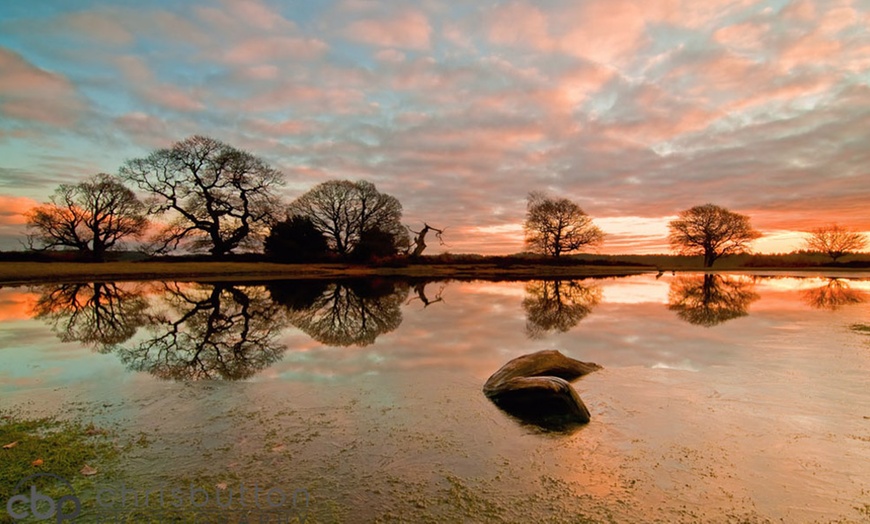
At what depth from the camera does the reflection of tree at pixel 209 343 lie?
8.62m

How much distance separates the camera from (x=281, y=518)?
11.8ft

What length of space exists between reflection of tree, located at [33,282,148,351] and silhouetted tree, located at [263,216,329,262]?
94.1 feet

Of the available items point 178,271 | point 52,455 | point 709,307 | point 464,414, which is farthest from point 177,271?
point 709,307

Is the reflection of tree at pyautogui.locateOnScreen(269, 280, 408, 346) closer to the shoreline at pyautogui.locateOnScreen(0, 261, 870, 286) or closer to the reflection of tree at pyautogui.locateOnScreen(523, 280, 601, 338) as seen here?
the reflection of tree at pyautogui.locateOnScreen(523, 280, 601, 338)

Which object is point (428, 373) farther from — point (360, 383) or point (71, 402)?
point (71, 402)

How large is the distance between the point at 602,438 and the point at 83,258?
62.2m

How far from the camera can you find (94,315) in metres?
15.5

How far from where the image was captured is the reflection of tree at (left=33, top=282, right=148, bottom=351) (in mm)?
11692

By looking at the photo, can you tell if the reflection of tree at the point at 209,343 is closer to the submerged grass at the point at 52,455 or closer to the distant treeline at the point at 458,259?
the submerged grass at the point at 52,455

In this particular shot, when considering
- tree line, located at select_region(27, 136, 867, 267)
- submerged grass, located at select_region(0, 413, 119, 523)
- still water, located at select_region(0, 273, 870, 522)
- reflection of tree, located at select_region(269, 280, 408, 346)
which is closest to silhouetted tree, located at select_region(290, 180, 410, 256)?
tree line, located at select_region(27, 136, 867, 267)

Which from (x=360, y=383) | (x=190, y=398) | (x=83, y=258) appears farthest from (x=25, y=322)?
(x=83, y=258)

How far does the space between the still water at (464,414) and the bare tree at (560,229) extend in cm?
5208

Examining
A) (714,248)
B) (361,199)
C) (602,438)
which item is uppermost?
(361,199)

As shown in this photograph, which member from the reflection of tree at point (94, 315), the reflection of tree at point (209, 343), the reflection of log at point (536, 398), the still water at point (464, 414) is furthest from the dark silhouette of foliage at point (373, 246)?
the reflection of log at point (536, 398)
